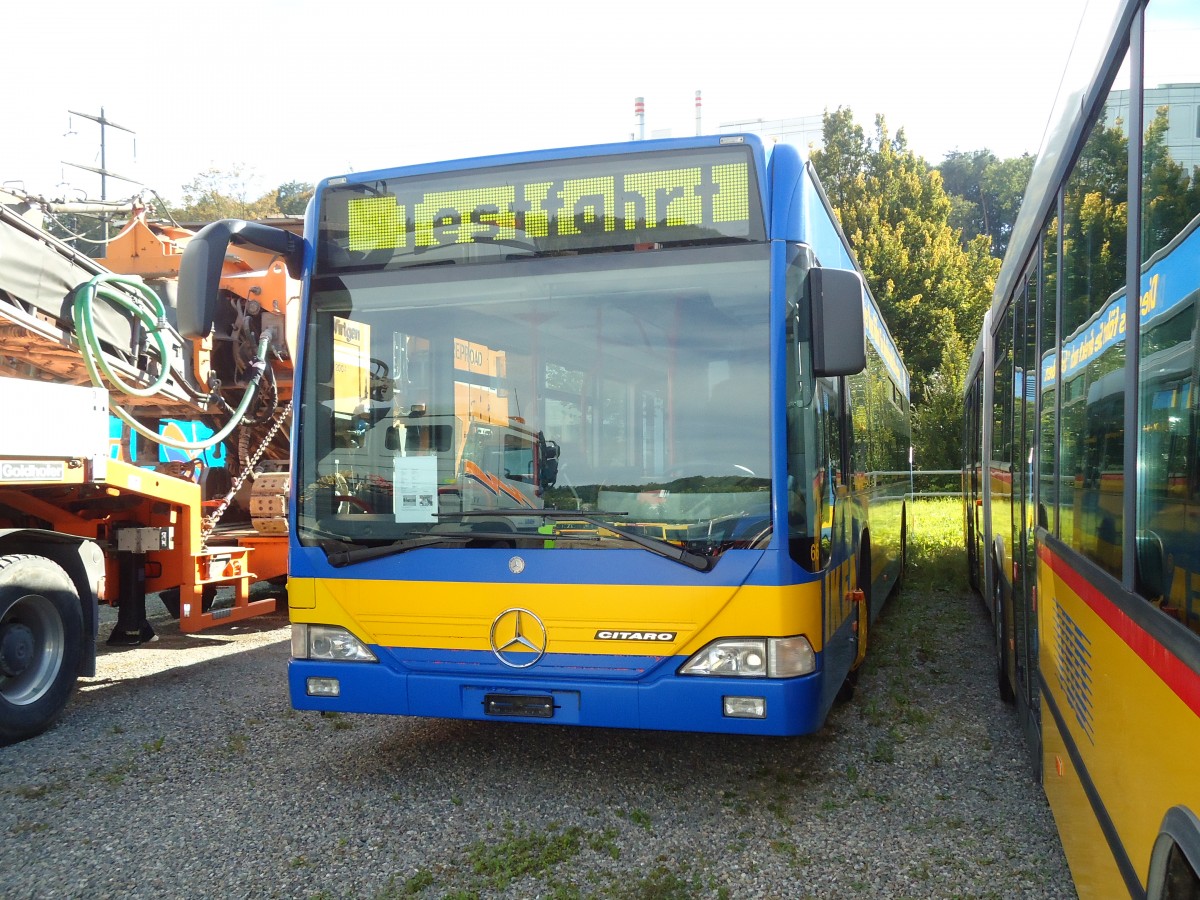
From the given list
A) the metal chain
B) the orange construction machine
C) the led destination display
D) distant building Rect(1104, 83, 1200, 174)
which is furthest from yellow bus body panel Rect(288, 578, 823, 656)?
the metal chain

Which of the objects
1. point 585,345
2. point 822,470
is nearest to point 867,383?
point 822,470

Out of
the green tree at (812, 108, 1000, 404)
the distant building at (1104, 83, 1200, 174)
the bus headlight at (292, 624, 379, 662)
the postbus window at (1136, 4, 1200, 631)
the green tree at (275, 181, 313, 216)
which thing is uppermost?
the green tree at (275, 181, 313, 216)

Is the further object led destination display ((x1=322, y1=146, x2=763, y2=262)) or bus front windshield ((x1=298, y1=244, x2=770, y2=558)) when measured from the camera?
led destination display ((x1=322, y1=146, x2=763, y2=262))

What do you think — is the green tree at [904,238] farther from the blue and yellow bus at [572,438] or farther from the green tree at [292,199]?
the blue and yellow bus at [572,438]

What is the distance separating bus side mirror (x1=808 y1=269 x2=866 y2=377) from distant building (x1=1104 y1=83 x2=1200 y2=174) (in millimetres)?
2045

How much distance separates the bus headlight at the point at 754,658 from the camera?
4.17 m

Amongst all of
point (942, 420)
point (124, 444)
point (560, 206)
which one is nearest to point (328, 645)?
point (560, 206)

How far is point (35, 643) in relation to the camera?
5832 mm

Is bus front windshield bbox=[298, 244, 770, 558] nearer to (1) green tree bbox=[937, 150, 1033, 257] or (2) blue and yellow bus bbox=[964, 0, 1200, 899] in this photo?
(2) blue and yellow bus bbox=[964, 0, 1200, 899]

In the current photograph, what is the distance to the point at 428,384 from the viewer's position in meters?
4.59

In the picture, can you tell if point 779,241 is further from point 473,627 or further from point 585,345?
point 473,627

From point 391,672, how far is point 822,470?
213 cm

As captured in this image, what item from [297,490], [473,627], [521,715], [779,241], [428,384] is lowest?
[521,715]

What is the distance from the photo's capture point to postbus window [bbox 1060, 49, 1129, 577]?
2.47 metres
